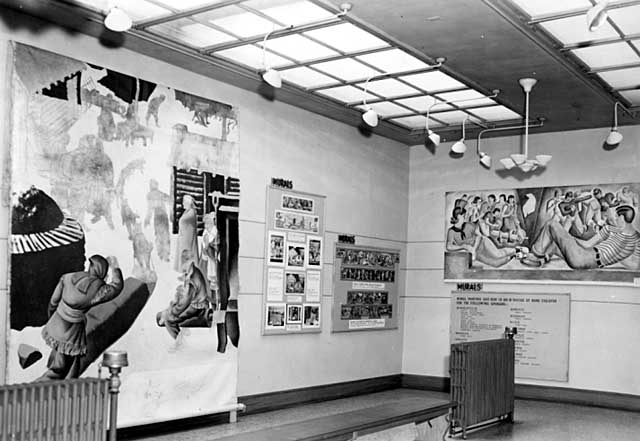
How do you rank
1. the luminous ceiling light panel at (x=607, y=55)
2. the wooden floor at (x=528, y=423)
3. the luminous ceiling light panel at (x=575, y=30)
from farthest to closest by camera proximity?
the wooden floor at (x=528, y=423)
the luminous ceiling light panel at (x=607, y=55)
the luminous ceiling light panel at (x=575, y=30)

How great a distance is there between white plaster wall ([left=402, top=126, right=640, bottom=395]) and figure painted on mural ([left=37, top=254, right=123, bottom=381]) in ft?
21.9

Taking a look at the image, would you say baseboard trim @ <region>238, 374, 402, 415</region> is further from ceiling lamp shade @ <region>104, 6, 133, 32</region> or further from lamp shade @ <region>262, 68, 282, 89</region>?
ceiling lamp shade @ <region>104, 6, 133, 32</region>

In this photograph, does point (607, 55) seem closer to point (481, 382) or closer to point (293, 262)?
point (481, 382)

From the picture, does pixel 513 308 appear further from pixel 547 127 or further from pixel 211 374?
pixel 211 374

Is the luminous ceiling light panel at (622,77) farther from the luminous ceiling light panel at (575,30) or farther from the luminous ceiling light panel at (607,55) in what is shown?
the luminous ceiling light panel at (575,30)

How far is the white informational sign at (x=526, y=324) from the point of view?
1211cm

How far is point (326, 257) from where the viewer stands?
11.7m

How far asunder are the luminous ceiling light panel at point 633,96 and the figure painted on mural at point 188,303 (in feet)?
19.6

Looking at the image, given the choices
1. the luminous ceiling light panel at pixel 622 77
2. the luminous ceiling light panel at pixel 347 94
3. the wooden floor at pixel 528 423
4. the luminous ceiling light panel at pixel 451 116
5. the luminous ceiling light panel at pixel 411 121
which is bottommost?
the wooden floor at pixel 528 423

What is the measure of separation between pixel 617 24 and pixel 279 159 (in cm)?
479

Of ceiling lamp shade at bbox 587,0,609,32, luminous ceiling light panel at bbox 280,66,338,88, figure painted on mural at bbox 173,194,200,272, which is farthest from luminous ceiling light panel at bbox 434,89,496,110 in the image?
ceiling lamp shade at bbox 587,0,609,32

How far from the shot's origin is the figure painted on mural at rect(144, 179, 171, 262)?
8.72 metres

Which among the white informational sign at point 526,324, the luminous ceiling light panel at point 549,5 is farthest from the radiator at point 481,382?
the luminous ceiling light panel at point 549,5

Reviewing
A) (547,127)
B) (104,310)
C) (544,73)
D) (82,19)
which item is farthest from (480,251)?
(82,19)
